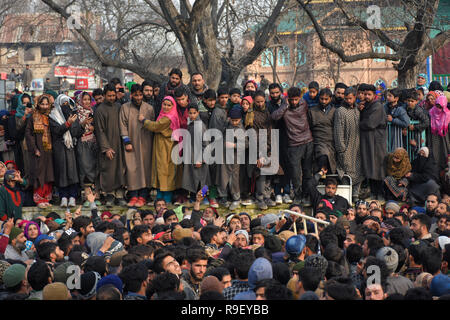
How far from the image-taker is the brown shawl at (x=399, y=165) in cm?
1006

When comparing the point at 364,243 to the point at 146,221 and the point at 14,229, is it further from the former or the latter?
the point at 14,229

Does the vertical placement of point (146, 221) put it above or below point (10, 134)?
below

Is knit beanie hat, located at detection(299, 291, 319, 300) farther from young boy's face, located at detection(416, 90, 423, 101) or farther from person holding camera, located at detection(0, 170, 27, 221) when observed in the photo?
young boy's face, located at detection(416, 90, 423, 101)

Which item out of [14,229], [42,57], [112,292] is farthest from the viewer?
[42,57]

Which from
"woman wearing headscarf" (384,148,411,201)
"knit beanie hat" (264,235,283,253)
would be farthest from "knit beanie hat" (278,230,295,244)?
"woman wearing headscarf" (384,148,411,201)

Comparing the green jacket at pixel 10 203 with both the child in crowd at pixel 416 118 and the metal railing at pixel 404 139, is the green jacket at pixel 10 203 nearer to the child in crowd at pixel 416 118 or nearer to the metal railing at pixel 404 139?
the metal railing at pixel 404 139

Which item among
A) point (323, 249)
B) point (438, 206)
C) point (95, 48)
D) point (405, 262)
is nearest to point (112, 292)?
point (323, 249)

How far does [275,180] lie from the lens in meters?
10.2

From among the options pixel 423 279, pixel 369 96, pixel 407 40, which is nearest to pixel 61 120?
pixel 369 96

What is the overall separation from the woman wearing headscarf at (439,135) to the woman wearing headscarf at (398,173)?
0.49 meters

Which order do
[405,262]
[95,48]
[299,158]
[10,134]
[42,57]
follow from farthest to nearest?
[42,57]
[95,48]
[10,134]
[299,158]
[405,262]

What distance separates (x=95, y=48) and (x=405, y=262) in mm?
9050

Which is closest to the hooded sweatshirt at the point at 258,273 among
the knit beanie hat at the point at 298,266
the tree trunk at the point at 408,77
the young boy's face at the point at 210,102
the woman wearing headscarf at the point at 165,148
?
the knit beanie hat at the point at 298,266

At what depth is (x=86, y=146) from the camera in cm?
1031
